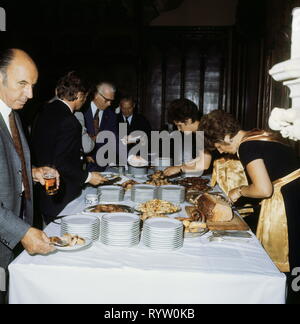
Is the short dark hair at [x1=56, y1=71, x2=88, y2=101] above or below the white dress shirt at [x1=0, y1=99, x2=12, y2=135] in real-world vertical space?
above

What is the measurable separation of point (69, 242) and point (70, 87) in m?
1.56

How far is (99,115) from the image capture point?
164 inches

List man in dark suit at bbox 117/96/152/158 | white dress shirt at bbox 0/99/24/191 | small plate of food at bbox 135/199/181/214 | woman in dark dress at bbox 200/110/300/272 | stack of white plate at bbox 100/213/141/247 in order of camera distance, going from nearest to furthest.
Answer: stack of white plate at bbox 100/213/141/247
white dress shirt at bbox 0/99/24/191
small plate of food at bbox 135/199/181/214
woman in dark dress at bbox 200/110/300/272
man in dark suit at bbox 117/96/152/158

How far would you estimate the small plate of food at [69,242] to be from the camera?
139cm

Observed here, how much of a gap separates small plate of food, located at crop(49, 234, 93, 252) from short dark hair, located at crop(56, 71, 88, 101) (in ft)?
4.95

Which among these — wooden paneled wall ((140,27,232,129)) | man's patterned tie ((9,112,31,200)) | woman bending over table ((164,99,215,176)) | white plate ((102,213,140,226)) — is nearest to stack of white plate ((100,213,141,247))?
white plate ((102,213,140,226))

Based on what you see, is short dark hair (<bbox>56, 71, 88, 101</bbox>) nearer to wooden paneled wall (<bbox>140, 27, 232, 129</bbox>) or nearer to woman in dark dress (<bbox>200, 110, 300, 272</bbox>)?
woman in dark dress (<bbox>200, 110, 300, 272</bbox>)

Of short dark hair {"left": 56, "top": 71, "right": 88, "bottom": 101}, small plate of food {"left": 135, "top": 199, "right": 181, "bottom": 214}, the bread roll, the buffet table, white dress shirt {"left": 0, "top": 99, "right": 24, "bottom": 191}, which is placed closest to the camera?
the buffet table

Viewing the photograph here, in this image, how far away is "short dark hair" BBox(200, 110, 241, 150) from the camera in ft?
7.36

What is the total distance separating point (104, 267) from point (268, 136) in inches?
54.2

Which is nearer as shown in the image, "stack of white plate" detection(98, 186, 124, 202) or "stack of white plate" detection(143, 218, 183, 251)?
"stack of white plate" detection(143, 218, 183, 251)

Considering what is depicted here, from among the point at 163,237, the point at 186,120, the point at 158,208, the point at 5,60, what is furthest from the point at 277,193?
the point at 5,60

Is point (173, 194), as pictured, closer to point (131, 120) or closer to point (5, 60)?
point (5, 60)
